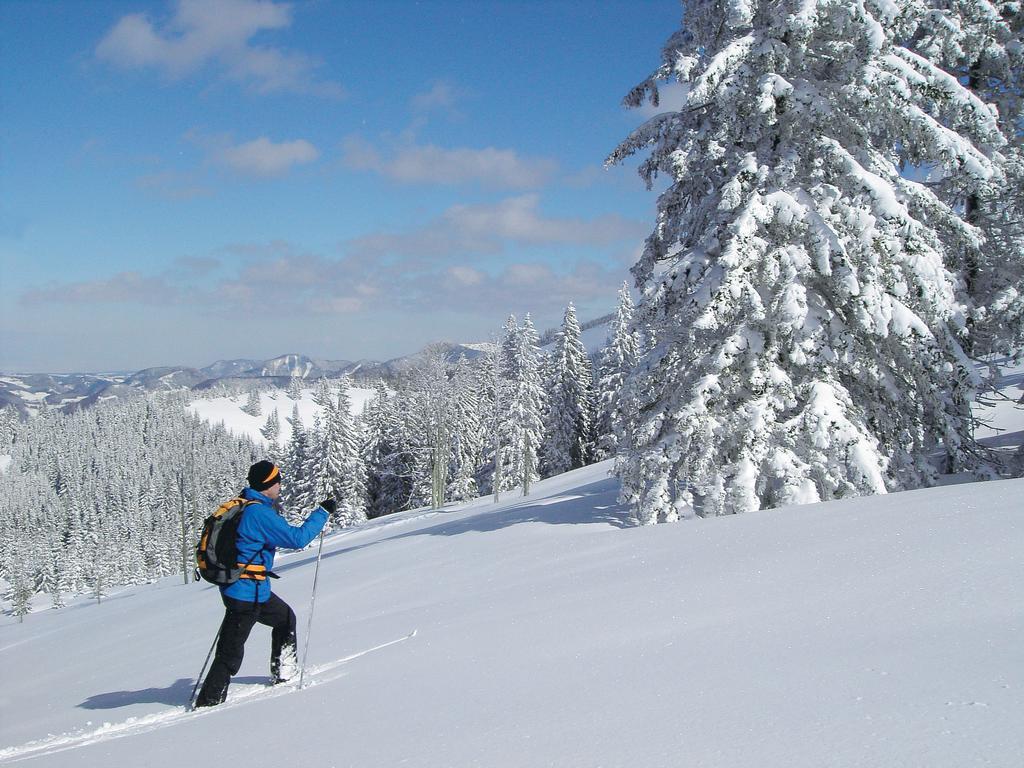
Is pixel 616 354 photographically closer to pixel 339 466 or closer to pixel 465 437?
pixel 465 437

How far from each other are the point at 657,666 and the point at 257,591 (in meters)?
3.37

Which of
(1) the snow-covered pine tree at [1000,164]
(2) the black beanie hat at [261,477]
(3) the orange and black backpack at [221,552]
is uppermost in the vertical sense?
(1) the snow-covered pine tree at [1000,164]

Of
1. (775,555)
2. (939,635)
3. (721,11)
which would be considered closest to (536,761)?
(939,635)

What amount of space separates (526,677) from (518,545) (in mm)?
5336

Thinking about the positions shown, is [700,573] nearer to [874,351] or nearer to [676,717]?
[676,717]

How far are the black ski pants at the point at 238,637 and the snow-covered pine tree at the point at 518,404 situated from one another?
33.1 meters

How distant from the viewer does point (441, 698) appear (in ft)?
13.0

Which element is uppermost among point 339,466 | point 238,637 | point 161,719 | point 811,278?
point 811,278

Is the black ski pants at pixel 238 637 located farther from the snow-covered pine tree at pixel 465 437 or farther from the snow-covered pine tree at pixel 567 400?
→ the snow-covered pine tree at pixel 567 400

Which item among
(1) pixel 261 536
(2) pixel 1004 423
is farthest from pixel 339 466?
(1) pixel 261 536

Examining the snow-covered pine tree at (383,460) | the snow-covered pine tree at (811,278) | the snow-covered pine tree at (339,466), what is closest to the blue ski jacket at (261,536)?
the snow-covered pine tree at (811,278)

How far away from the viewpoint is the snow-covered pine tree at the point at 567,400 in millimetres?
47031

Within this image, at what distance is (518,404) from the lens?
41.9 m

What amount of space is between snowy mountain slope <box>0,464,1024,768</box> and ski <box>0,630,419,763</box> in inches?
3.0
